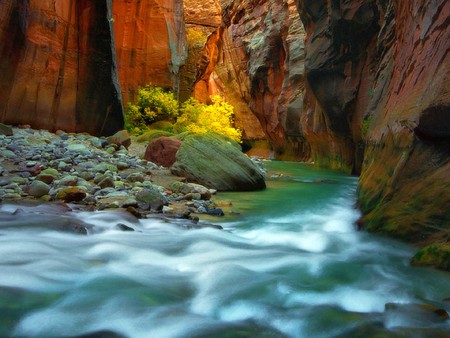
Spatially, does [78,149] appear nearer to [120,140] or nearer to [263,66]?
[120,140]

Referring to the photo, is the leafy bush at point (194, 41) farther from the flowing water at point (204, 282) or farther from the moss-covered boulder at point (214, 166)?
the flowing water at point (204, 282)

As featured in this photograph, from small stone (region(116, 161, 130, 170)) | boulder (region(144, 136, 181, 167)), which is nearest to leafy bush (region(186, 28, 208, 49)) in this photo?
boulder (region(144, 136, 181, 167))

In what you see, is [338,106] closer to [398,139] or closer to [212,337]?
[398,139]

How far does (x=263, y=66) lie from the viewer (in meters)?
31.0

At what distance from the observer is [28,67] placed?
11.6 metres

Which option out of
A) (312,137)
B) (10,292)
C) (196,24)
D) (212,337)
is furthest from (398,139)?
(196,24)

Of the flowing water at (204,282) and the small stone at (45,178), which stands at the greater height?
the small stone at (45,178)

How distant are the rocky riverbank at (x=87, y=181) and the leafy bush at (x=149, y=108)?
9157 millimetres

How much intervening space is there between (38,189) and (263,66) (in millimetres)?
26891

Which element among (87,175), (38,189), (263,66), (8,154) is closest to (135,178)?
(87,175)

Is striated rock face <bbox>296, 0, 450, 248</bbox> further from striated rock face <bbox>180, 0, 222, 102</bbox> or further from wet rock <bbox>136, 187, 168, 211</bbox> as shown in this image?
striated rock face <bbox>180, 0, 222, 102</bbox>

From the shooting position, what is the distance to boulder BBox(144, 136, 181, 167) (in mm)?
10859

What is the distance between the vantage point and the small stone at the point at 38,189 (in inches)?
232

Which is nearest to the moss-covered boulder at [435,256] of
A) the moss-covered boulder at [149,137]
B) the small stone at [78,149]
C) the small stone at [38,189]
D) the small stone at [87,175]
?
the small stone at [38,189]
